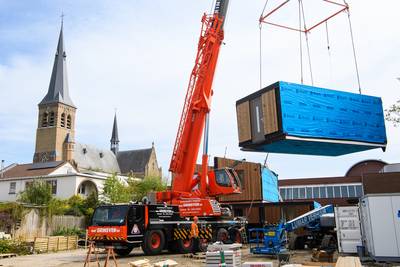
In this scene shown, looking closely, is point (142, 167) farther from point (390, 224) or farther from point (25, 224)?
point (390, 224)

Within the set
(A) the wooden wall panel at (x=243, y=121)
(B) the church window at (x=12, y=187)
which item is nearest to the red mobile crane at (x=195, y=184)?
(A) the wooden wall panel at (x=243, y=121)

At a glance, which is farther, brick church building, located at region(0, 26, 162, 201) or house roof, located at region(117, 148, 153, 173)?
house roof, located at region(117, 148, 153, 173)

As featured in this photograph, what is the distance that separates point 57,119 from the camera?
227ft

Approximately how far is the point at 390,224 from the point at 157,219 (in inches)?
312

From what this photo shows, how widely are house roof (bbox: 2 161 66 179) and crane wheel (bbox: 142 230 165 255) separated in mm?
34581

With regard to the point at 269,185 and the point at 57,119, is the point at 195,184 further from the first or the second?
the point at 57,119

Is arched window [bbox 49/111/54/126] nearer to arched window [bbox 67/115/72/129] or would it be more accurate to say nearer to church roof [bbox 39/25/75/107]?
church roof [bbox 39/25/75/107]

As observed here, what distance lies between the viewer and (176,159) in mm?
16359

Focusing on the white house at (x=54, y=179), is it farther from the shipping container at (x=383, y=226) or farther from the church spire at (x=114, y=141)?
the shipping container at (x=383, y=226)

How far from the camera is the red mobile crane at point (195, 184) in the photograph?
15.4 m

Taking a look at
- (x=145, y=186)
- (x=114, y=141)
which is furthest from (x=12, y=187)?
(x=114, y=141)

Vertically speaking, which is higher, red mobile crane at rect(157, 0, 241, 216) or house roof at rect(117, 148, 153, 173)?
house roof at rect(117, 148, 153, 173)

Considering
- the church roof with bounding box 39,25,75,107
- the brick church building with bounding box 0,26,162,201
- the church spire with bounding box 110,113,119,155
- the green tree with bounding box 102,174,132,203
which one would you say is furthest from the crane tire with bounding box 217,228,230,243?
the church spire with bounding box 110,113,119,155

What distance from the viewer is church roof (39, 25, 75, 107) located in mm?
67312
